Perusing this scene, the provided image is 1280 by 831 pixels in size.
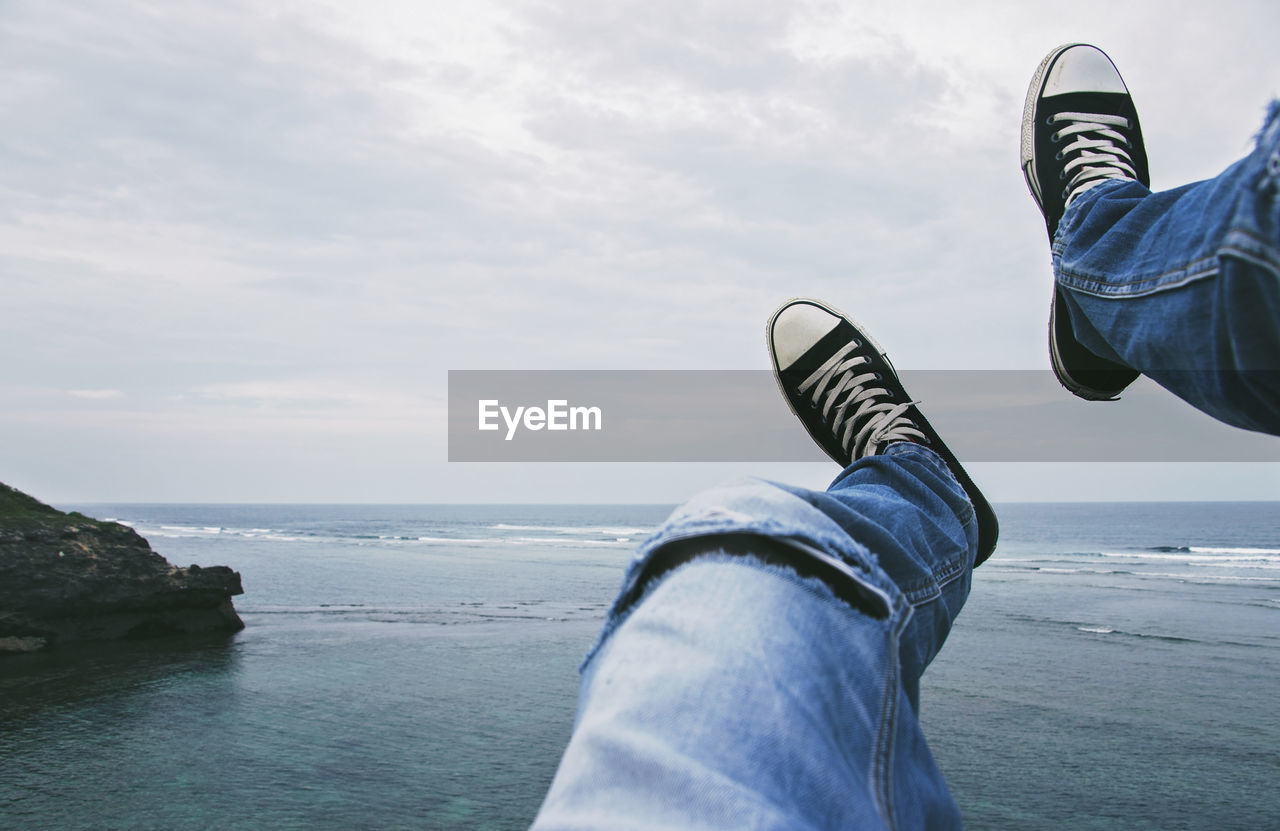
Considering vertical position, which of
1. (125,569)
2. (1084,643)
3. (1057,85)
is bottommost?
(1084,643)

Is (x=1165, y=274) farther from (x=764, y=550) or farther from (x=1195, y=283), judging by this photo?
(x=764, y=550)

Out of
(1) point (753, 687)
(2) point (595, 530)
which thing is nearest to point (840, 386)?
(1) point (753, 687)

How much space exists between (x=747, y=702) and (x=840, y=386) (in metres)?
1.99

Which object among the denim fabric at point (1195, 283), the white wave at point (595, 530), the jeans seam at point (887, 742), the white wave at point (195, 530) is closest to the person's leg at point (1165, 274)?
the denim fabric at point (1195, 283)

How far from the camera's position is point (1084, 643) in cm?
935

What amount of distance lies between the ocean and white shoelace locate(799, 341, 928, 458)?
9.49ft

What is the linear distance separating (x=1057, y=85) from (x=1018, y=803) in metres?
4.00

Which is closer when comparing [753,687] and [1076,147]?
[753,687]

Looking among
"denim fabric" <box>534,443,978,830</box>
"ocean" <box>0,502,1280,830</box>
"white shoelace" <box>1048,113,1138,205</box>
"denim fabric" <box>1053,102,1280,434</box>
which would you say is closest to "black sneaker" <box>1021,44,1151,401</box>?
"white shoelace" <box>1048,113,1138,205</box>

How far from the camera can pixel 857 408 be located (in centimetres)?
238

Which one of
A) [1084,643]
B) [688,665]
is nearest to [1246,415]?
[688,665]

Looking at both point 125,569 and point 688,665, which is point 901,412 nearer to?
point 688,665

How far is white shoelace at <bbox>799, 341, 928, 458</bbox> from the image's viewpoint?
7.22 ft

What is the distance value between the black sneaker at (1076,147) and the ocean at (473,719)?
10.9 ft
